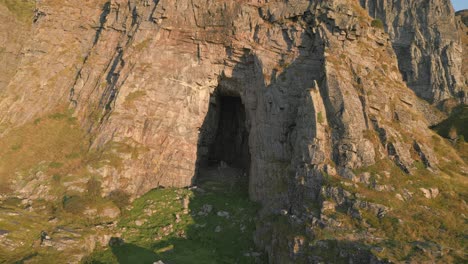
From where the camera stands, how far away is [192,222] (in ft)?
80.0

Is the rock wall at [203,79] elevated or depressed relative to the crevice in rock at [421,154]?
elevated

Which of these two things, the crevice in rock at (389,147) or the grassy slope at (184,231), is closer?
the grassy slope at (184,231)

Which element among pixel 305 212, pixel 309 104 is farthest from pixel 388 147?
pixel 305 212

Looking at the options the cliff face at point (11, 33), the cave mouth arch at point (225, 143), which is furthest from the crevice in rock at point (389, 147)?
the cliff face at point (11, 33)

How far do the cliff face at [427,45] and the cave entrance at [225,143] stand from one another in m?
68.9

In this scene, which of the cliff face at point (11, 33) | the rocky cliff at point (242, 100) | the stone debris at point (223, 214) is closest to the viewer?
the rocky cliff at point (242, 100)

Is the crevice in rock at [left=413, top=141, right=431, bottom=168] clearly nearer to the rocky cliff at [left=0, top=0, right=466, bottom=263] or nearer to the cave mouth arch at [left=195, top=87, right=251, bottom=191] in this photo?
the rocky cliff at [left=0, top=0, right=466, bottom=263]

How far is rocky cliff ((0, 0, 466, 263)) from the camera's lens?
21.6 m

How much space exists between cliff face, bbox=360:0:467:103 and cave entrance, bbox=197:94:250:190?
68.9m

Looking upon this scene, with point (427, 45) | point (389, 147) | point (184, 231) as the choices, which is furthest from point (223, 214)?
point (427, 45)

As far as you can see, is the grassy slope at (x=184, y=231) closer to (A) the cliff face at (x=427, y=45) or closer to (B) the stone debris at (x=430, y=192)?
(B) the stone debris at (x=430, y=192)

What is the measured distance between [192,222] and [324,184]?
10483mm

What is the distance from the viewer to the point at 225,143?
4334cm

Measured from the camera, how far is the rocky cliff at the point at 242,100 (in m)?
21.6
